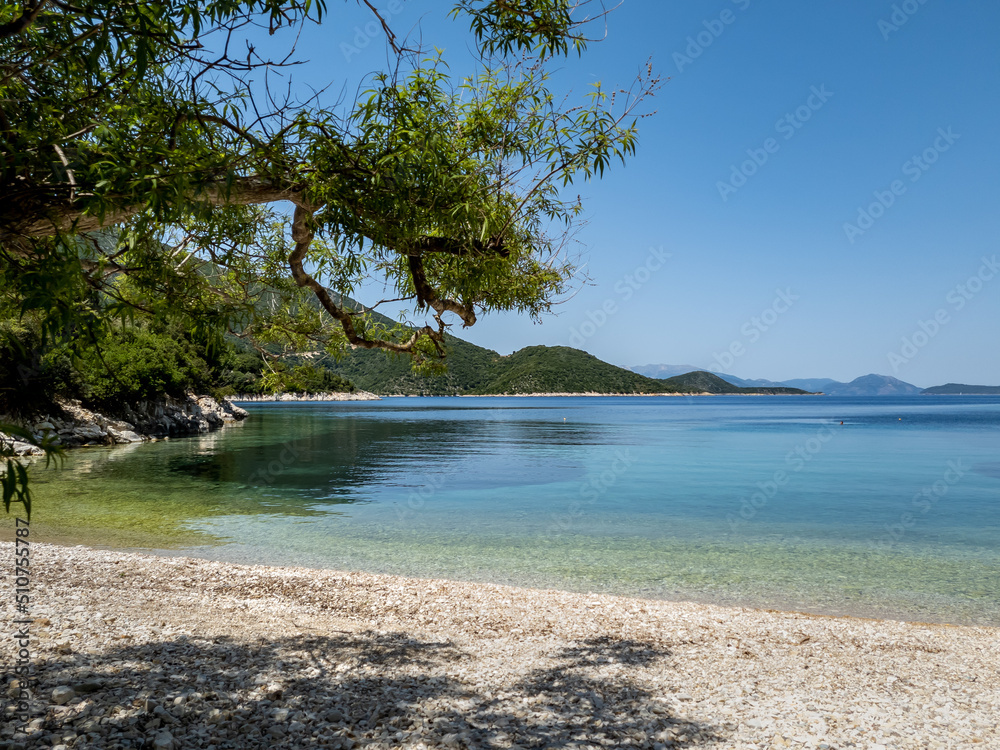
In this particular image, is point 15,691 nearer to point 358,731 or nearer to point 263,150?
point 358,731

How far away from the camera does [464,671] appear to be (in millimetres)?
7102

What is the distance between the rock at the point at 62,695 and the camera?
4934 millimetres

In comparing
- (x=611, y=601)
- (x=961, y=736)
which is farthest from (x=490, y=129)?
(x=611, y=601)

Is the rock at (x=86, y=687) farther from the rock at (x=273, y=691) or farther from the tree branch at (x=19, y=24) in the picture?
the tree branch at (x=19, y=24)

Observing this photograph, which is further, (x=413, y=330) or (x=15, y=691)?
(x=413, y=330)

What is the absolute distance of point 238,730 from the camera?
193 inches

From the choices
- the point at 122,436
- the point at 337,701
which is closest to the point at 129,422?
the point at 122,436

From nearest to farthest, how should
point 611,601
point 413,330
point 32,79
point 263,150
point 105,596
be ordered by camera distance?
point 263,150 → point 32,79 → point 413,330 → point 105,596 → point 611,601

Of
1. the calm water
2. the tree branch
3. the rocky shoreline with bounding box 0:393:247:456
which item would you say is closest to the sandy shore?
the calm water

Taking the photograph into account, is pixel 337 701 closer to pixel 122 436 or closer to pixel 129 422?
pixel 122 436

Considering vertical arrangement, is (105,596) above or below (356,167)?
below

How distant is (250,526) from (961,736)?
17.7m

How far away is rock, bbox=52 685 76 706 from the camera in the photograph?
16.2ft

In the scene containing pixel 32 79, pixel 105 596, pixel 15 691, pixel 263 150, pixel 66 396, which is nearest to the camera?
pixel 263 150
